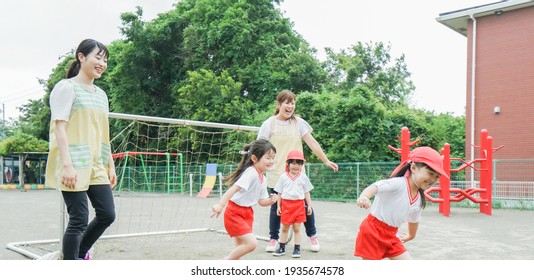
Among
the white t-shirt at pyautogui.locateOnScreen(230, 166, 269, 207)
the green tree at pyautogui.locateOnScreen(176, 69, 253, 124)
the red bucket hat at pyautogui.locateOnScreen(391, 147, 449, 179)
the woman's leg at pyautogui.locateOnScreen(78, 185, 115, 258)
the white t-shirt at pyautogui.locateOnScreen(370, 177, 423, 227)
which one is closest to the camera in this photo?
the red bucket hat at pyautogui.locateOnScreen(391, 147, 449, 179)

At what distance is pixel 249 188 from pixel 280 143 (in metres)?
1.11

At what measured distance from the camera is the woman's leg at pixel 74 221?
3555 mm

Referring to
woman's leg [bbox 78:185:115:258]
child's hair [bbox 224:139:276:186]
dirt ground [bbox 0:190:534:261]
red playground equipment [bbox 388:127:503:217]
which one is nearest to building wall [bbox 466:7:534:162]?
red playground equipment [bbox 388:127:503:217]

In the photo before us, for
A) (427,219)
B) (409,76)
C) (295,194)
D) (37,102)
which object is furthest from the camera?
(37,102)

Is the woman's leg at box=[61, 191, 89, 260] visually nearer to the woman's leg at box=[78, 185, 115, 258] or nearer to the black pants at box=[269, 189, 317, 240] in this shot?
the woman's leg at box=[78, 185, 115, 258]

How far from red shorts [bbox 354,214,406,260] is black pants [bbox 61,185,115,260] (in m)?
1.83

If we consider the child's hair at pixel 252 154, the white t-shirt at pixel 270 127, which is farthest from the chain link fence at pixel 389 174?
the child's hair at pixel 252 154

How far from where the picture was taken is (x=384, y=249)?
329cm

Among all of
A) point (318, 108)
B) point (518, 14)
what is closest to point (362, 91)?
point (318, 108)

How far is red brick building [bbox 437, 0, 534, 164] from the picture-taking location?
1455 centimetres

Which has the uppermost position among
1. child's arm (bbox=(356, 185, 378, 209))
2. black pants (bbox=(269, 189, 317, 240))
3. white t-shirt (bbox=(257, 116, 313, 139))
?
white t-shirt (bbox=(257, 116, 313, 139))

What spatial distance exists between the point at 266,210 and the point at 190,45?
49.9 ft

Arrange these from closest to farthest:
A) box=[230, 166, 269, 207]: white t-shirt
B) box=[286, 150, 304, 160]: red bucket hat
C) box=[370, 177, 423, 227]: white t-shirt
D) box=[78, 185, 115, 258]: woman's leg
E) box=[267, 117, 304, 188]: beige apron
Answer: box=[370, 177, 423, 227]: white t-shirt, box=[78, 185, 115, 258]: woman's leg, box=[230, 166, 269, 207]: white t-shirt, box=[286, 150, 304, 160]: red bucket hat, box=[267, 117, 304, 188]: beige apron

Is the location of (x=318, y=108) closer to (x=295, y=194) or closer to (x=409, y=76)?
(x=295, y=194)
